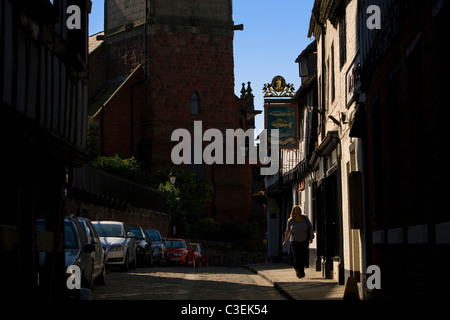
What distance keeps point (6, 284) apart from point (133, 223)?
34.2 metres

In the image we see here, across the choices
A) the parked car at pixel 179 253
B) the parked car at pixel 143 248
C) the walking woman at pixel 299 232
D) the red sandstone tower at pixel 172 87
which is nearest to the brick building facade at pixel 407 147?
the walking woman at pixel 299 232

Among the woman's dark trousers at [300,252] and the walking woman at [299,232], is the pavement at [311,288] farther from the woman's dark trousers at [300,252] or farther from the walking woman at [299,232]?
the walking woman at [299,232]

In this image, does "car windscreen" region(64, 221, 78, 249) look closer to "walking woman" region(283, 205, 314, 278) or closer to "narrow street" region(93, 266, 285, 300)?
"narrow street" region(93, 266, 285, 300)

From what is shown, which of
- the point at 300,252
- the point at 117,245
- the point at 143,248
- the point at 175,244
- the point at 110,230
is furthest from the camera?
the point at 175,244

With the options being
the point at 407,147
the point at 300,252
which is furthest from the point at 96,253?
the point at 407,147

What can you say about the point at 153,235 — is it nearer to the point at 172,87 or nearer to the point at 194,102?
the point at 172,87

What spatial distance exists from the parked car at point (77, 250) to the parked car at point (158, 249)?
15.8 m

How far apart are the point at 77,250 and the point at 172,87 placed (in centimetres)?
5071

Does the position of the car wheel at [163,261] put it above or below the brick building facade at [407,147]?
below

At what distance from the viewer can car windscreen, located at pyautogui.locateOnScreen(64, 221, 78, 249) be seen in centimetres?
1577

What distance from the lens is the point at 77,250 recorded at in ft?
50.4

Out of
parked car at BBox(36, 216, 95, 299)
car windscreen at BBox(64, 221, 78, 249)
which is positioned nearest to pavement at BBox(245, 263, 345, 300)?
parked car at BBox(36, 216, 95, 299)

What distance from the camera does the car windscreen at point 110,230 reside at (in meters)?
26.2

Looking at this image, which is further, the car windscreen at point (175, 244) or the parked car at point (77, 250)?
the car windscreen at point (175, 244)
